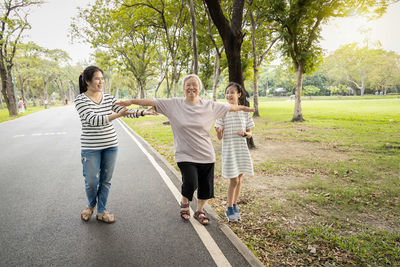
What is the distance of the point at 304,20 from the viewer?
14.1 m

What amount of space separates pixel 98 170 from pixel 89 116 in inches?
31.0

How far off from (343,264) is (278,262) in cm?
70

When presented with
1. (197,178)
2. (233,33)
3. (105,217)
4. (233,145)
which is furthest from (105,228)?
(233,33)

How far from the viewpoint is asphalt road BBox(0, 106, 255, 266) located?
2527 mm

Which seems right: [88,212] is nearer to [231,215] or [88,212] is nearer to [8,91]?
[231,215]

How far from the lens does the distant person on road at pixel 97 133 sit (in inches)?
113

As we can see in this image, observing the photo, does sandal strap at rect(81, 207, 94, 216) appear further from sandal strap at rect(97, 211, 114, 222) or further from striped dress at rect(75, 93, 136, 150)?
striped dress at rect(75, 93, 136, 150)

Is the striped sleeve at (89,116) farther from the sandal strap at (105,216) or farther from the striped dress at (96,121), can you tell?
the sandal strap at (105,216)

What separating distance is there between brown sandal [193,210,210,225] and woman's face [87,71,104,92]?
220cm

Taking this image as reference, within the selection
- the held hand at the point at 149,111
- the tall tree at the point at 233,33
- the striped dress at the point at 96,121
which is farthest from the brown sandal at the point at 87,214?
the tall tree at the point at 233,33

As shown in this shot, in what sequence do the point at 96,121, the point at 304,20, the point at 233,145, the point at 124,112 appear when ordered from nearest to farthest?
the point at 96,121
the point at 124,112
the point at 233,145
the point at 304,20

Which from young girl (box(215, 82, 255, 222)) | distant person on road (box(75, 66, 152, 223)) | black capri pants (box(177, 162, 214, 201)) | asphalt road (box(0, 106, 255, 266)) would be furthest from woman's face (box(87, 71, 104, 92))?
asphalt road (box(0, 106, 255, 266))

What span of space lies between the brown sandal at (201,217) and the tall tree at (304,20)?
40.2ft

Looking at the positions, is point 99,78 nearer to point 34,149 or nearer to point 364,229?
point 364,229
